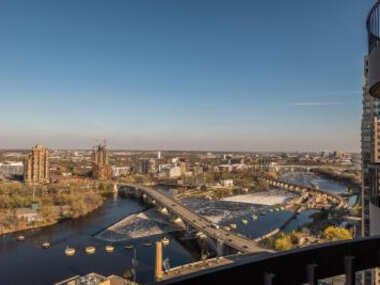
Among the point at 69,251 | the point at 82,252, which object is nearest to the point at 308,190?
the point at 82,252

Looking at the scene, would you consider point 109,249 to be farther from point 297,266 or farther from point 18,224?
point 297,266

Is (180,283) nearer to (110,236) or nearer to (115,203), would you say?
(110,236)

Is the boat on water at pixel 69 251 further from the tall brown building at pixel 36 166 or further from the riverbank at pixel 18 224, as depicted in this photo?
the tall brown building at pixel 36 166

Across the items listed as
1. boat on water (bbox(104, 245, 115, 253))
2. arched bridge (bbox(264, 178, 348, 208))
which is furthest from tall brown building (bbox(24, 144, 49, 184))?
arched bridge (bbox(264, 178, 348, 208))

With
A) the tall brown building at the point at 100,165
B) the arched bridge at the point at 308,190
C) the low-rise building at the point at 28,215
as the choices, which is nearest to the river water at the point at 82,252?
the low-rise building at the point at 28,215

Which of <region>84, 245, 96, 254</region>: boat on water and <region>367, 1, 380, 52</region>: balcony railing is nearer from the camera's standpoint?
<region>367, 1, 380, 52</region>: balcony railing

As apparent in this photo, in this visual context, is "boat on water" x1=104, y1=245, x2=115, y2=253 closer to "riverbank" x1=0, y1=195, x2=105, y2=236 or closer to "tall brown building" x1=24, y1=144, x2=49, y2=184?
"riverbank" x1=0, y1=195, x2=105, y2=236

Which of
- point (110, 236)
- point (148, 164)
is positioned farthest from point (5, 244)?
point (148, 164)
